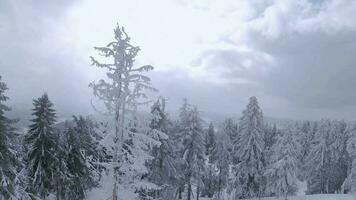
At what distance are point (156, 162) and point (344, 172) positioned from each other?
1856 inches

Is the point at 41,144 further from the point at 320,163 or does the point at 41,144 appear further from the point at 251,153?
the point at 320,163

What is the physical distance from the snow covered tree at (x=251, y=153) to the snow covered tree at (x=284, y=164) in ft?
11.6

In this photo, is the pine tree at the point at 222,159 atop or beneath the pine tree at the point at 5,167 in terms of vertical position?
beneath

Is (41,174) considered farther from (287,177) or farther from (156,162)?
(287,177)

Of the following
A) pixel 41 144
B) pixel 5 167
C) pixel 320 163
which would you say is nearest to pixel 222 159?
pixel 320 163

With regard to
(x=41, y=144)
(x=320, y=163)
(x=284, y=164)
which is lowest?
(x=320, y=163)

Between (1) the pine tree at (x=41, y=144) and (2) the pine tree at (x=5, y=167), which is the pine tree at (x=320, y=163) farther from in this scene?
(2) the pine tree at (x=5, y=167)

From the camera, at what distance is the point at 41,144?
3319 centimetres

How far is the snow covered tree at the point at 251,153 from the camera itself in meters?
45.7

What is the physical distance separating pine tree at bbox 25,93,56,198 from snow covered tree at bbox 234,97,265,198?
22350mm

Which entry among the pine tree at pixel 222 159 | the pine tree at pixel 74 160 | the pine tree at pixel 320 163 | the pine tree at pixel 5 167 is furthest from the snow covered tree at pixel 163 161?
the pine tree at pixel 320 163

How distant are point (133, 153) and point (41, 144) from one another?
17.8 metres

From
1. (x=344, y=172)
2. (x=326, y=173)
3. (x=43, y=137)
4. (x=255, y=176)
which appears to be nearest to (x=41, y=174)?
(x=43, y=137)

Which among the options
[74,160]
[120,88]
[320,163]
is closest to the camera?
[120,88]
